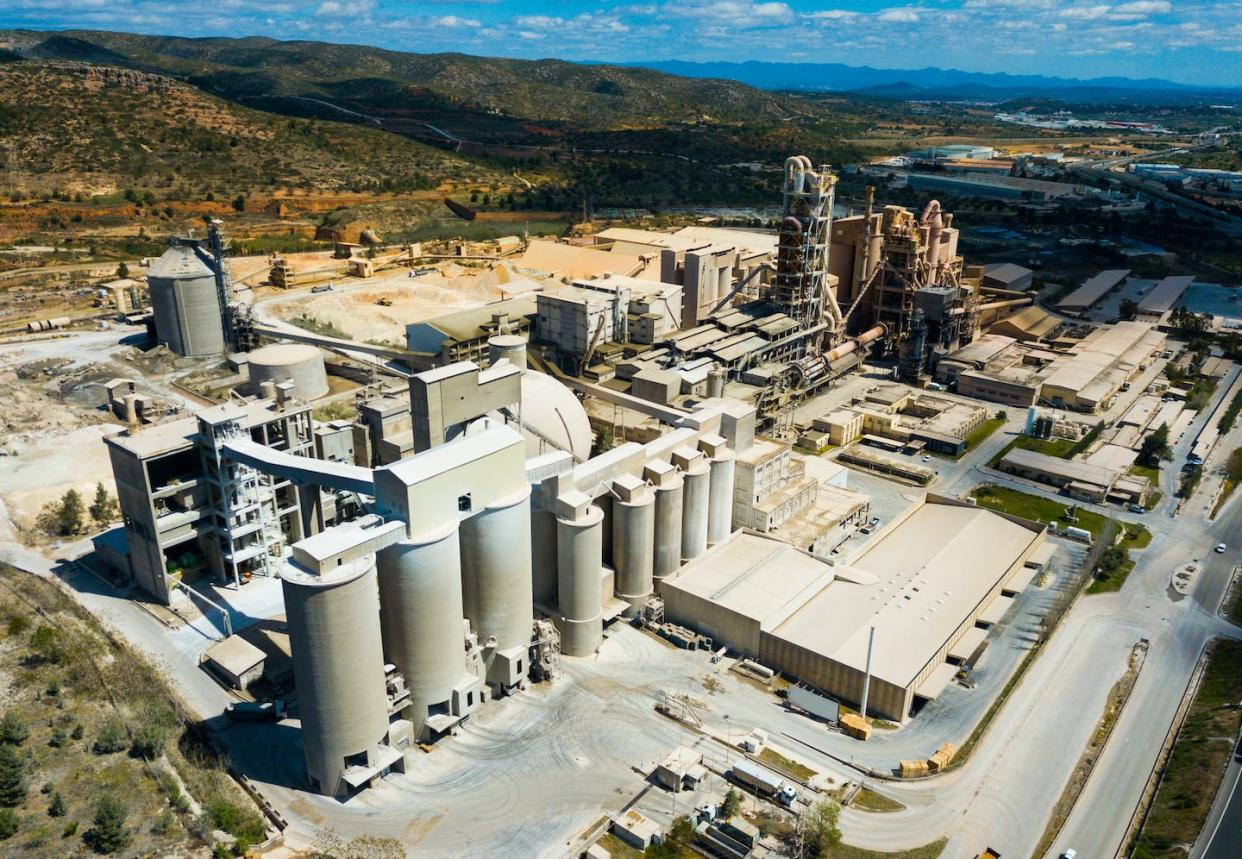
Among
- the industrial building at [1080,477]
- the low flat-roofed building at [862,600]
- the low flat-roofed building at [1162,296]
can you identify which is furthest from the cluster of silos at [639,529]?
the low flat-roofed building at [1162,296]

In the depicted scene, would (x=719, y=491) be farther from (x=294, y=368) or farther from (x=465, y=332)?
(x=294, y=368)

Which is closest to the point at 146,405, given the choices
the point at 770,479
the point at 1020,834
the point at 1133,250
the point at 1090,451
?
the point at 770,479

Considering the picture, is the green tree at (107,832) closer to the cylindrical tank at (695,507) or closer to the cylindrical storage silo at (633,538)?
the cylindrical storage silo at (633,538)

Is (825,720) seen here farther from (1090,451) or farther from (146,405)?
(146,405)

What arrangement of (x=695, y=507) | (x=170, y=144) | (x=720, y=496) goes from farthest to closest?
(x=170, y=144)
(x=720, y=496)
(x=695, y=507)

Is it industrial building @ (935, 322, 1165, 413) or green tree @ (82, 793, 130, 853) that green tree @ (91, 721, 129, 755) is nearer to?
green tree @ (82, 793, 130, 853)

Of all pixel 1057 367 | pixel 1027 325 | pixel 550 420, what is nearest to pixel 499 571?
pixel 550 420
